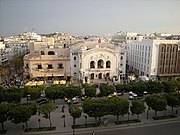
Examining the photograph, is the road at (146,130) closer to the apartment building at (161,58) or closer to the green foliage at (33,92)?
the green foliage at (33,92)

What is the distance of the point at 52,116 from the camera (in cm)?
2711

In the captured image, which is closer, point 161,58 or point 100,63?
point 161,58

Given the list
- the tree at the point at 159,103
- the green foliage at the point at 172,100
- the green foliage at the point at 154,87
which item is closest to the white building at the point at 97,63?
the green foliage at the point at 154,87

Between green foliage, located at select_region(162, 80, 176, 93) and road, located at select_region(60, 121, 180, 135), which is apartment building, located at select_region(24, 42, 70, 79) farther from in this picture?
road, located at select_region(60, 121, 180, 135)

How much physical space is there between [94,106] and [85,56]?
83.6 ft

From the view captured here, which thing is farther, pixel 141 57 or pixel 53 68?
pixel 141 57

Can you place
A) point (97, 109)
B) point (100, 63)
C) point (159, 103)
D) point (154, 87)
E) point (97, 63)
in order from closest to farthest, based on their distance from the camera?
1. point (97, 109)
2. point (159, 103)
3. point (154, 87)
4. point (97, 63)
5. point (100, 63)

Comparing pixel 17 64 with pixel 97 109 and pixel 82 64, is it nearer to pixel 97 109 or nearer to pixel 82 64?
pixel 82 64

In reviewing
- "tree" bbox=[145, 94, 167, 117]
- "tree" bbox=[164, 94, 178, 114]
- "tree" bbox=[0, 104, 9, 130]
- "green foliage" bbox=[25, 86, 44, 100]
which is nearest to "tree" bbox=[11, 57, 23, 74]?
"green foliage" bbox=[25, 86, 44, 100]

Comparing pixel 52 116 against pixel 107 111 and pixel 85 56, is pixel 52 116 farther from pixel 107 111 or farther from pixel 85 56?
pixel 85 56

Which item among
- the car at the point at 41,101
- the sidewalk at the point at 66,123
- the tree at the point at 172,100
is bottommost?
the sidewalk at the point at 66,123

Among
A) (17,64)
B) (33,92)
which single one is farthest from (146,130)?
(17,64)

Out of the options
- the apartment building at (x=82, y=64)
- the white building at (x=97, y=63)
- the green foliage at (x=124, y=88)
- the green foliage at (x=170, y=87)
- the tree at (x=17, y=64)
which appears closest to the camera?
the green foliage at (x=170, y=87)

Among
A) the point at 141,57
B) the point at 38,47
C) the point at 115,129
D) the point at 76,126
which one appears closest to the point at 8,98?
the point at 76,126
